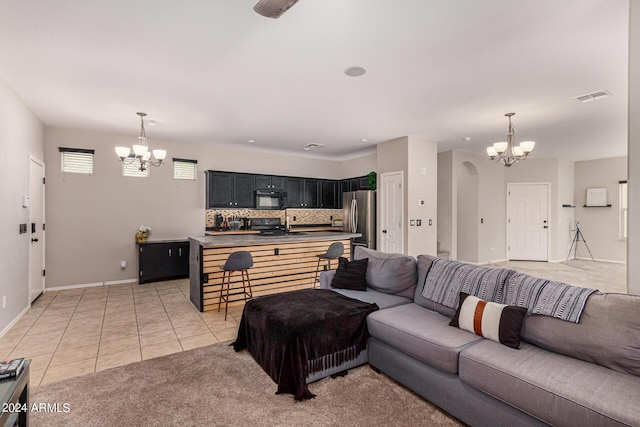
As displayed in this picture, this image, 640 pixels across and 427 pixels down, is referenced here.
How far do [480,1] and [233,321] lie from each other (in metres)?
3.99

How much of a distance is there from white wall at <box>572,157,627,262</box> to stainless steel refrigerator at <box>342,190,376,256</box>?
6580 mm

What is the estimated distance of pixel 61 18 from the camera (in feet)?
7.73

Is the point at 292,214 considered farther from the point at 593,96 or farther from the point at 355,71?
the point at 593,96

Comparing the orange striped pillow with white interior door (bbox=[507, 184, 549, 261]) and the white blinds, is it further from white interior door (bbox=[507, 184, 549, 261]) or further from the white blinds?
white interior door (bbox=[507, 184, 549, 261])

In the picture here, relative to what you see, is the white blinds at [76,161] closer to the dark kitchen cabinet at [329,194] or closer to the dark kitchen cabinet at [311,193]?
the dark kitchen cabinet at [311,193]

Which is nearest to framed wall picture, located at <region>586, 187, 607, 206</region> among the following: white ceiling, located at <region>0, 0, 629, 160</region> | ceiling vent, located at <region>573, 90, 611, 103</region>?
white ceiling, located at <region>0, 0, 629, 160</region>

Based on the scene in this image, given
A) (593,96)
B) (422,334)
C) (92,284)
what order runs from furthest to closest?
1. (92,284)
2. (593,96)
3. (422,334)

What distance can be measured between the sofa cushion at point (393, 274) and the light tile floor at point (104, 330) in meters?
1.74

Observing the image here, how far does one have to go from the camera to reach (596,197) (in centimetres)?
854

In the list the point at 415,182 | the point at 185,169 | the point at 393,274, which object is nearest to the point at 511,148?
the point at 415,182

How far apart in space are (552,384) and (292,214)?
270 inches

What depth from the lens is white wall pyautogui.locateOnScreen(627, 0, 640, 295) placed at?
197 cm

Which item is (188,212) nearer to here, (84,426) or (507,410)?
(84,426)

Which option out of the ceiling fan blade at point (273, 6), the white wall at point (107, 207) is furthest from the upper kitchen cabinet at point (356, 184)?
the ceiling fan blade at point (273, 6)
